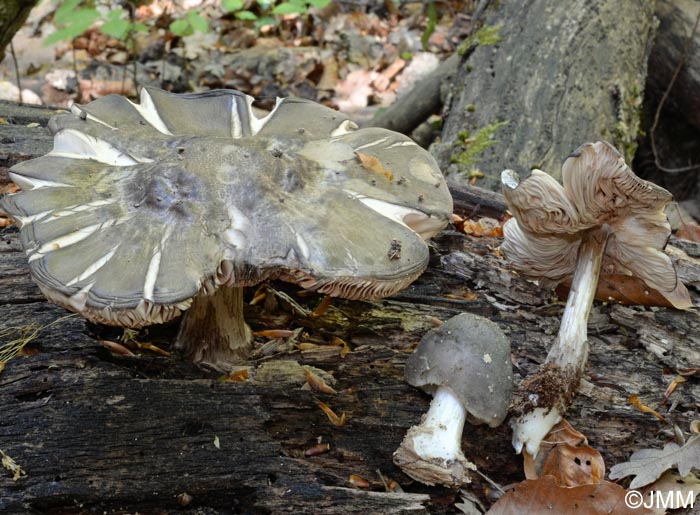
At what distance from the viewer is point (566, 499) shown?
2.54 meters

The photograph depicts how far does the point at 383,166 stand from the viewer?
298 centimetres

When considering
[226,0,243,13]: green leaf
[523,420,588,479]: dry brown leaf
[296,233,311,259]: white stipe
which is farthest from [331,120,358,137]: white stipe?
[226,0,243,13]: green leaf

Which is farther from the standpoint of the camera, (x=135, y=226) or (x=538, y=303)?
(x=538, y=303)

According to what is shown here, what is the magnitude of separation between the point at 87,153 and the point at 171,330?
93 centimetres

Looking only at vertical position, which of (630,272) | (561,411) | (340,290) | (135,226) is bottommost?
(561,411)

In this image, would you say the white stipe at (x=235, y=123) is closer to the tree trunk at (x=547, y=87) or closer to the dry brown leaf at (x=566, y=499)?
the tree trunk at (x=547, y=87)

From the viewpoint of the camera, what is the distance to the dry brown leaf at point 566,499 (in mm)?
2545

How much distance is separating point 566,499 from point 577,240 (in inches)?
50.2

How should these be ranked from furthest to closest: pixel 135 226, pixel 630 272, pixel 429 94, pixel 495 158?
pixel 429 94
pixel 495 158
pixel 630 272
pixel 135 226

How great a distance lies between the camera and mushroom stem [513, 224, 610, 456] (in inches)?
A: 110

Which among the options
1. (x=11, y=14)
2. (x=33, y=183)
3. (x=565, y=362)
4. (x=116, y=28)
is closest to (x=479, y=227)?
(x=565, y=362)

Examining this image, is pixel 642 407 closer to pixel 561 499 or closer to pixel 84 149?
pixel 561 499

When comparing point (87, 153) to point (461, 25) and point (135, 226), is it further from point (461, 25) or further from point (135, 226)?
point (461, 25)

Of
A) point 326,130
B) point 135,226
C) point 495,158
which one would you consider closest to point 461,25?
point 495,158
